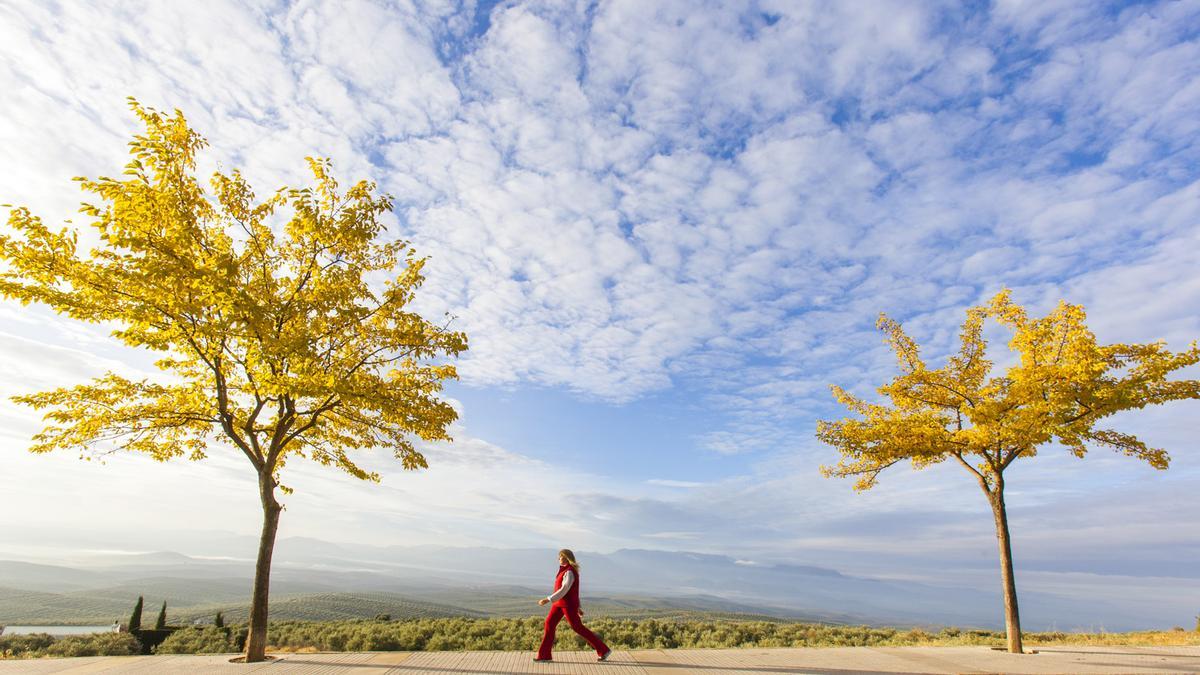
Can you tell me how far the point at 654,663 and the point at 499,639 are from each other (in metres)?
7.06

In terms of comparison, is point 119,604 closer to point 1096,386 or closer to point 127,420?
point 127,420

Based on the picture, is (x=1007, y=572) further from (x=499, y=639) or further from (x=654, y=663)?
(x=499, y=639)

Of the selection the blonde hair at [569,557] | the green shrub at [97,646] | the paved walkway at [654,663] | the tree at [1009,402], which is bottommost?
the green shrub at [97,646]

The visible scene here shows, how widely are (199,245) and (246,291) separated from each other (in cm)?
130

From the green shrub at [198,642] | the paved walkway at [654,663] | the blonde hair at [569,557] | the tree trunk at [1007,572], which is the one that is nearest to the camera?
the paved walkway at [654,663]

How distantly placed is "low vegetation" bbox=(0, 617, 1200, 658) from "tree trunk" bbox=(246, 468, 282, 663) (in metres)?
2.42

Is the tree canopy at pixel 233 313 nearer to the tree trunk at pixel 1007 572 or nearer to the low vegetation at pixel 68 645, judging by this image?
the low vegetation at pixel 68 645

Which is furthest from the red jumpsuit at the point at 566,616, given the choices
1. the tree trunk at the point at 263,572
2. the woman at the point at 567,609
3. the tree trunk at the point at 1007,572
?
the tree trunk at the point at 1007,572

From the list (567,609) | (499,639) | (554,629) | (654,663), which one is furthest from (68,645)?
(654,663)

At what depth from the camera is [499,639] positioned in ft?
51.0

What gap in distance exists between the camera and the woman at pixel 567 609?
9.56 m

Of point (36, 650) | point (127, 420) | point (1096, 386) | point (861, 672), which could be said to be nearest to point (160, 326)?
point (127, 420)

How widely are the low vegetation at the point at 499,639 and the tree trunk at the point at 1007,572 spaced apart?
7.62ft

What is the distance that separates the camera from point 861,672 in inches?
377
